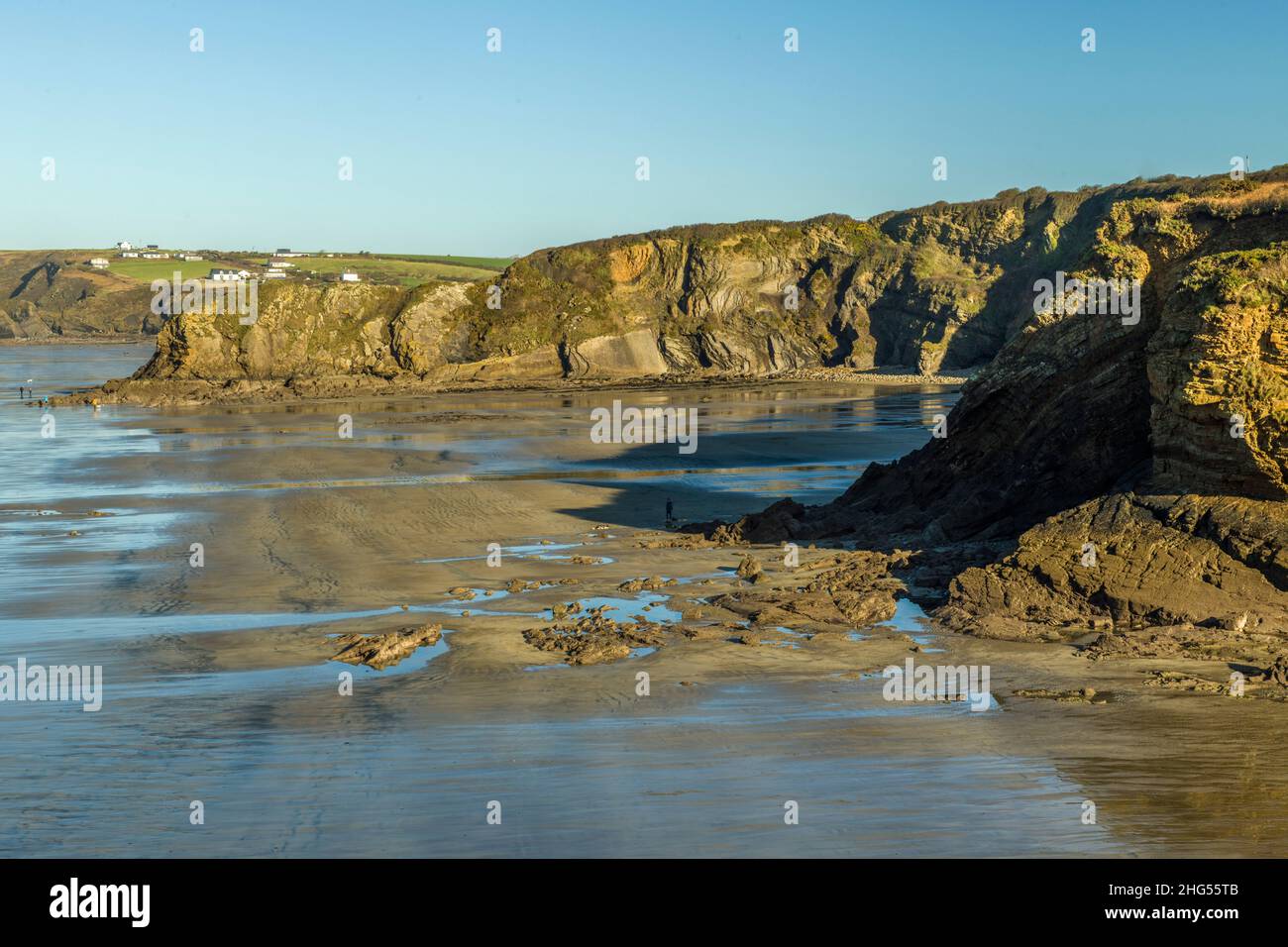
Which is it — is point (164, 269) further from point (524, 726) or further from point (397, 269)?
point (524, 726)

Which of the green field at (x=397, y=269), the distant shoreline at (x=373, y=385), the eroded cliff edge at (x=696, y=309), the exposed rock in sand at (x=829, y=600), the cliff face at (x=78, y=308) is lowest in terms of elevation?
the exposed rock in sand at (x=829, y=600)

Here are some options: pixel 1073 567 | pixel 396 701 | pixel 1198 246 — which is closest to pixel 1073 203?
pixel 1198 246

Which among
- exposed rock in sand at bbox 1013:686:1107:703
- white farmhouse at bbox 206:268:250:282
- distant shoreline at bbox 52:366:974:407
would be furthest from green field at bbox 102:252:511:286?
exposed rock in sand at bbox 1013:686:1107:703

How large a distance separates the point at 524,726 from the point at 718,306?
242ft

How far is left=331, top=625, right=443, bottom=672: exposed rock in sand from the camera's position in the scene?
45.9 ft

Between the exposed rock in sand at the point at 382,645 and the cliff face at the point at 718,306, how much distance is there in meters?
60.2

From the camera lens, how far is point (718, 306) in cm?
8356

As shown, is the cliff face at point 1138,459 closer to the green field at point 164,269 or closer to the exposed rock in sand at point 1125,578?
the exposed rock in sand at point 1125,578

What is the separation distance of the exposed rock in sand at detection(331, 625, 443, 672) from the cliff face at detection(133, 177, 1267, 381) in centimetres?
6025

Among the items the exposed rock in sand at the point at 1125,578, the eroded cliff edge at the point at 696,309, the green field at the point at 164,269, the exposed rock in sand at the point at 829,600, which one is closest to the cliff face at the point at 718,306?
the eroded cliff edge at the point at 696,309

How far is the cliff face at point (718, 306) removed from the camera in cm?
7556

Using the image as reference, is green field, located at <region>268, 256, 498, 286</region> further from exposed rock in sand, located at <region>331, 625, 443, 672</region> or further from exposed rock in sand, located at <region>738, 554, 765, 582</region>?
exposed rock in sand, located at <region>331, 625, 443, 672</region>

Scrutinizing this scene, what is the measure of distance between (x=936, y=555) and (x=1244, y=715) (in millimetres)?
7555
